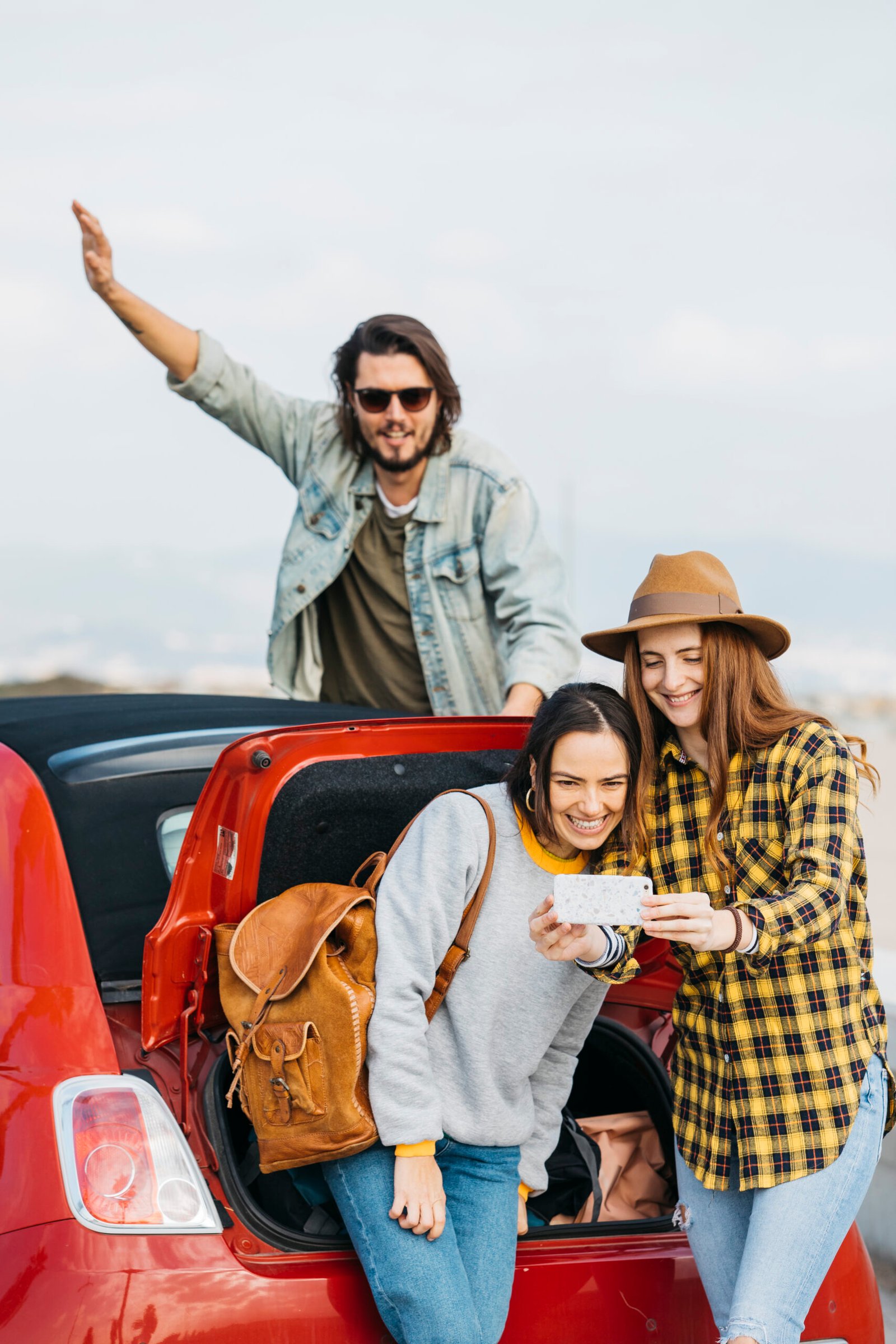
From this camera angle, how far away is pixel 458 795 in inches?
95.3

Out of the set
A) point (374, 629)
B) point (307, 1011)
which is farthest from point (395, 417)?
point (307, 1011)

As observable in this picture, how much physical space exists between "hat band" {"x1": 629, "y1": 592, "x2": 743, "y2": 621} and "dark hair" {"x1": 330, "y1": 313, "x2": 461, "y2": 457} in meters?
1.93

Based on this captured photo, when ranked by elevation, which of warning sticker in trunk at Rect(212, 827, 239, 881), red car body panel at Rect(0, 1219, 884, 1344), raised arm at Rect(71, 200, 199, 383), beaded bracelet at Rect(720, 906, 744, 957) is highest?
raised arm at Rect(71, 200, 199, 383)

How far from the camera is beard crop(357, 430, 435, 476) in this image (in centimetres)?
426

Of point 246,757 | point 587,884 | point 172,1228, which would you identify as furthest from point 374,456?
point 172,1228

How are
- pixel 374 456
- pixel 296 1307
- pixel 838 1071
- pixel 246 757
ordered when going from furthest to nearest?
pixel 374 456
pixel 246 757
pixel 838 1071
pixel 296 1307

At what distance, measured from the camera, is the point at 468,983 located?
2.38 metres

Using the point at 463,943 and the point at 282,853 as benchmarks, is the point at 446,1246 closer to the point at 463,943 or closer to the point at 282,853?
the point at 463,943

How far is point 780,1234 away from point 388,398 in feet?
9.16

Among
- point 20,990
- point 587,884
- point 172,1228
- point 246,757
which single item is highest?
point 246,757

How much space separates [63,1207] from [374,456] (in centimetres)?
285

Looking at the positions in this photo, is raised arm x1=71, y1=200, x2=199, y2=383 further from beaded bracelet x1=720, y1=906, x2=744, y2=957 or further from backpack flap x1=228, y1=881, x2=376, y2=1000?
beaded bracelet x1=720, y1=906, x2=744, y2=957

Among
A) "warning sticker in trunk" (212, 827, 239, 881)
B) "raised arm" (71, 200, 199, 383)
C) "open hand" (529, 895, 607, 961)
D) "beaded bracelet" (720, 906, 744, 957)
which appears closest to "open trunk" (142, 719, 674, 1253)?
"warning sticker in trunk" (212, 827, 239, 881)

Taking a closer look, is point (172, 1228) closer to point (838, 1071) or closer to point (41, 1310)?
point (41, 1310)
